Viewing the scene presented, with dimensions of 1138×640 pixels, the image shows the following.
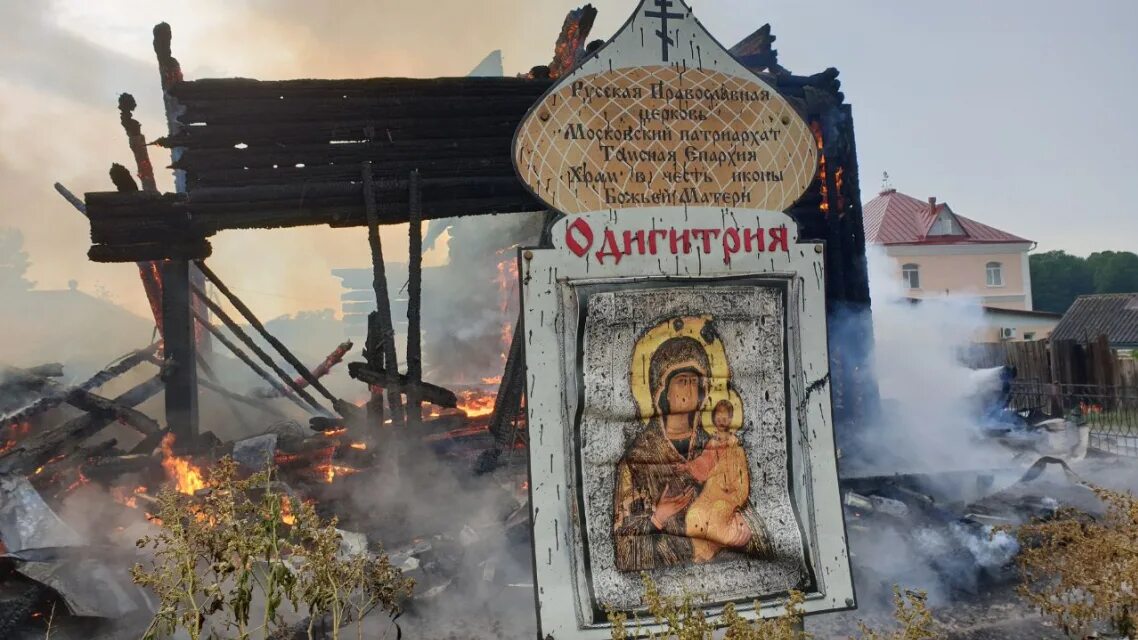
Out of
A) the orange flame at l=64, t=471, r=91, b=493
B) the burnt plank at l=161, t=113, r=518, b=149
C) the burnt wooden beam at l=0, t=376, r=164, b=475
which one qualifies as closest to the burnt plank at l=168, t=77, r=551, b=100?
the burnt plank at l=161, t=113, r=518, b=149

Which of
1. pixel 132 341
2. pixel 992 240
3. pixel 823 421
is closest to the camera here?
pixel 823 421

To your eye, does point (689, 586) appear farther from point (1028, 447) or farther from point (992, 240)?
point (992, 240)

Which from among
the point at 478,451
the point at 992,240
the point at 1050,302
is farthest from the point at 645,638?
the point at 1050,302

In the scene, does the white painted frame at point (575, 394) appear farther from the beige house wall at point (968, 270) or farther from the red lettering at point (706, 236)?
the beige house wall at point (968, 270)

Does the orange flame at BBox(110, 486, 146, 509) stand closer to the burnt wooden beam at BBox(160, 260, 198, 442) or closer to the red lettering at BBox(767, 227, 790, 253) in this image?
the burnt wooden beam at BBox(160, 260, 198, 442)

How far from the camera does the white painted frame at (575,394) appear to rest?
3121 mm

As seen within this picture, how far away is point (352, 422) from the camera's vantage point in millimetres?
9648

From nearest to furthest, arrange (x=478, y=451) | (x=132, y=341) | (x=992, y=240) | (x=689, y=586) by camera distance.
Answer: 1. (x=689, y=586)
2. (x=478, y=451)
3. (x=132, y=341)
4. (x=992, y=240)

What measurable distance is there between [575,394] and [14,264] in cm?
2278

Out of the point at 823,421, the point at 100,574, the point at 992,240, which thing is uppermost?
the point at 992,240

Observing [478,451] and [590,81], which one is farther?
[478,451]

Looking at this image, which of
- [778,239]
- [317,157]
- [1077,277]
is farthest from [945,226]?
[1077,277]

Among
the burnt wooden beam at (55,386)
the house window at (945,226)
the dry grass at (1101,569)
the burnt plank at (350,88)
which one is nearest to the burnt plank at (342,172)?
the burnt plank at (350,88)

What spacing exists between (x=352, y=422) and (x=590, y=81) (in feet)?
25.2
